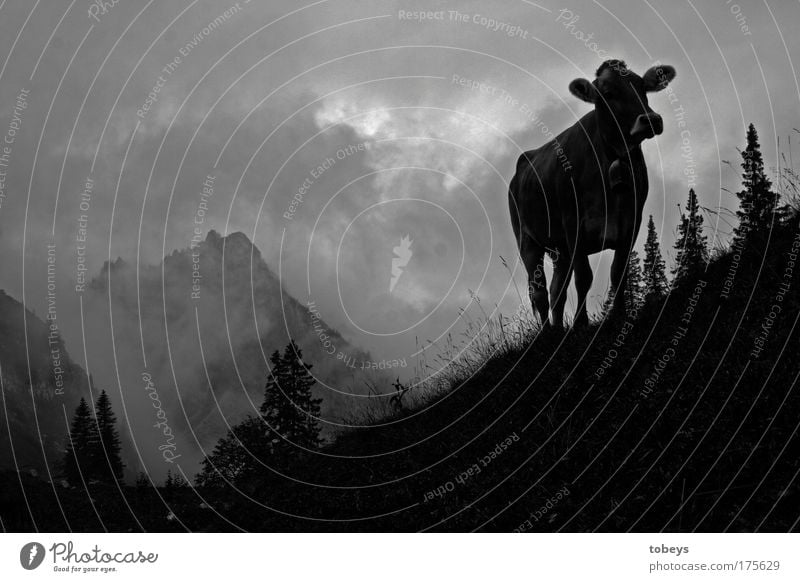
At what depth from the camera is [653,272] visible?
9.25 metres

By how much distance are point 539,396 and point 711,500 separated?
2.63m

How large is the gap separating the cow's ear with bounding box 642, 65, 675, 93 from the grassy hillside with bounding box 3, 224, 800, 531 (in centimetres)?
247

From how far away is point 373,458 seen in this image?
8.39 m

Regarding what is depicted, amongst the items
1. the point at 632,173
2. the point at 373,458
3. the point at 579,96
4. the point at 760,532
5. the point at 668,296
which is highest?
the point at 579,96

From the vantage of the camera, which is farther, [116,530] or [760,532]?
[116,530]

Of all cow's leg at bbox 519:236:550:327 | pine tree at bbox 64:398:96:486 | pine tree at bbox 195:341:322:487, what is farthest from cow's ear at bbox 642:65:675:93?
pine tree at bbox 64:398:96:486

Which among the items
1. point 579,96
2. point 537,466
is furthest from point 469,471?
point 579,96

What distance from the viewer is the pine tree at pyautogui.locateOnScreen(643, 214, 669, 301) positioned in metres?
8.92

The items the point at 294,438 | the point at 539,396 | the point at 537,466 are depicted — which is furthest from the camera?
the point at 294,438

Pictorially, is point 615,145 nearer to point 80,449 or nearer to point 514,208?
point 514,208

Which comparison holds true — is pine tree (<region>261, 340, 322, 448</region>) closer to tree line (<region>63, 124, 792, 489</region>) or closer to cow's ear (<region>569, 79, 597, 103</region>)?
tree line (<region>63, 124, 792, 489</region>)

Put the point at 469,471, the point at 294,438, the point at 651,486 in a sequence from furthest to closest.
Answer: the point at 294,438
the point at 469,471
the point at 651,486

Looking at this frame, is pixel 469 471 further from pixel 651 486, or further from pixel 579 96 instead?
pixel 579 96

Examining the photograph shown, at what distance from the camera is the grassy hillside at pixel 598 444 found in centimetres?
552
